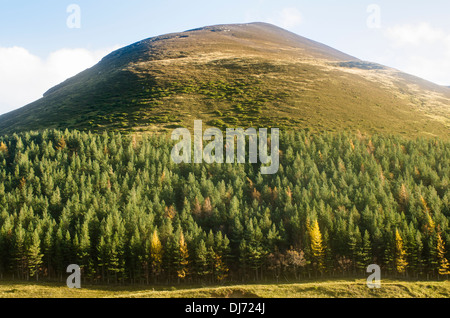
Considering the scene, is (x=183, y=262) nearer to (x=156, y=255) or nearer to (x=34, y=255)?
(x=156, y=255)

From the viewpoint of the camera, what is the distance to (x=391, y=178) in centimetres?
11275

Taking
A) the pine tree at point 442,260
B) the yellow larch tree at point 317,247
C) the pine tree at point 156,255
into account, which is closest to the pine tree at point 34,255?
the pine tree at point 156,255

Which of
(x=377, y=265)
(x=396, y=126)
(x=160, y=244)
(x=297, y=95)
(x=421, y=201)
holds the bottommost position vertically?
(x=377, y=265)

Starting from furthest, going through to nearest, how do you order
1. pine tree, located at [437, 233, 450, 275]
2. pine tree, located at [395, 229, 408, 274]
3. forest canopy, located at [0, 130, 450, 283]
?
forest canopy, located at [0, 130, 450, 283] → pine tree, located at [395, 229, 408, 274] → pine tree, located at [437, 233, 450, 275]

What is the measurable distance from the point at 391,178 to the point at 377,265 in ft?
127

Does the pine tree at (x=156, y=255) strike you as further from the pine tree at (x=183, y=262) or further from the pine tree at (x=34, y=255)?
the pine tree at (x=34, y=255)

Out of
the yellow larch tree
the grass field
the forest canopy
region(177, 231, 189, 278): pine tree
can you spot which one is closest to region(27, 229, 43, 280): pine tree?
the forest canopy

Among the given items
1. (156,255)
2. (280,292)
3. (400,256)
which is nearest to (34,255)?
(156,255)

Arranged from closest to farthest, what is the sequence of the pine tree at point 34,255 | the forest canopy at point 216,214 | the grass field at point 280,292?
the grass field at point 280,292 < the pine tree at point 34,255 < the forest canopy at point 216,214

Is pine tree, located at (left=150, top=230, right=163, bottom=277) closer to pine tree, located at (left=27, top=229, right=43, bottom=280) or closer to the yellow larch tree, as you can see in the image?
pine tree, located at (left=27, top=229, right=43, bottom=280)

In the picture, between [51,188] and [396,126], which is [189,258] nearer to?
[51,188]

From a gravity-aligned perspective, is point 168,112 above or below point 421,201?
above

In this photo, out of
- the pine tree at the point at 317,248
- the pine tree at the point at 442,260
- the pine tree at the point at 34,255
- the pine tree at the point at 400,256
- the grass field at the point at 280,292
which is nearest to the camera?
the grass field at the point at 280,292
